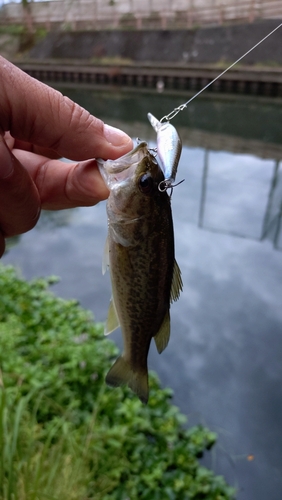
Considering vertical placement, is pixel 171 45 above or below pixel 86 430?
above

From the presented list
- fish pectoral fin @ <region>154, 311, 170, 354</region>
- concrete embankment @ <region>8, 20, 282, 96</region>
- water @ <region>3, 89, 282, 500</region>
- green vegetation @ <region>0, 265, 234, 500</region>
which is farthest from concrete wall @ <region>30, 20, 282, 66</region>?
fish pectoral fin @ <region>154, 311, 170, 354</region>

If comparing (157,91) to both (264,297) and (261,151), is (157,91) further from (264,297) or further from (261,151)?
(264,297)

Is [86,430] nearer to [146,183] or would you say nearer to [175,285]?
[175,285]

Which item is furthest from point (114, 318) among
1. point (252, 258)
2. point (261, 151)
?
point (261, 151)

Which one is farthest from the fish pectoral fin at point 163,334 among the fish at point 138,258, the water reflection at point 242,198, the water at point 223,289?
the water reflection at point 242,198

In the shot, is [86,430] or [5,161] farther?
[86,430]

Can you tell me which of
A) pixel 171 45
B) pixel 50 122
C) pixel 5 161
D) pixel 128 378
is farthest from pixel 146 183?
pixel 171 45
